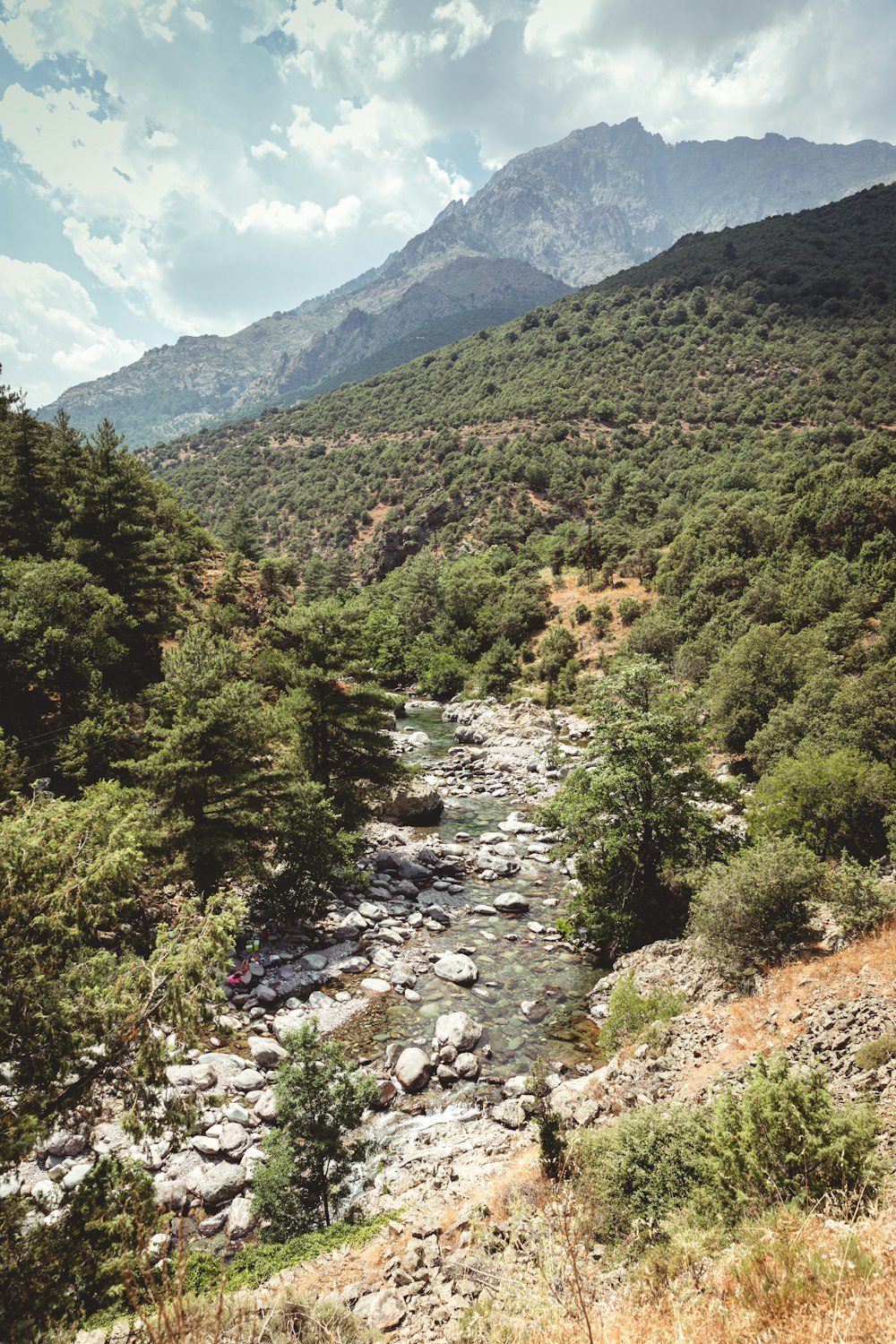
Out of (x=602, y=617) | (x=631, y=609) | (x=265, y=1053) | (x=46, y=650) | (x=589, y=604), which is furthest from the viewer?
(x=589, y=604)

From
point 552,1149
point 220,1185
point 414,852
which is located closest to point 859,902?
point 552,1149

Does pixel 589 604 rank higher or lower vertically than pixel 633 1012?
higher

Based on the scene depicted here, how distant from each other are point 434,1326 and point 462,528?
77835 millimetres

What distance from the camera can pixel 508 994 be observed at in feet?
47.1

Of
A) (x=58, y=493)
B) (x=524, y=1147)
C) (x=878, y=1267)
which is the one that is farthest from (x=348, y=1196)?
(x=58, y=493)

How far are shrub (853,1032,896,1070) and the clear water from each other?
6.26 m

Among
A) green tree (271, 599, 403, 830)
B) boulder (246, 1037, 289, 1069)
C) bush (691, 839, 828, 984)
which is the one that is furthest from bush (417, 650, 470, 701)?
bush (691, 839, 828, 984)

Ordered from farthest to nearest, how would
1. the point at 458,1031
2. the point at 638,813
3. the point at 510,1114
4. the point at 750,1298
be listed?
the point at 638,813, the point at 458,1031, the point at 510,1114, the point at 750,1298

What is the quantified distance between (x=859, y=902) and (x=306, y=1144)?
943 centimetres

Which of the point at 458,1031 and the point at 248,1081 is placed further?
the point at 458,1031

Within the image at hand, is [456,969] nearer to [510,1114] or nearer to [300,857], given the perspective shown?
[510,1114]

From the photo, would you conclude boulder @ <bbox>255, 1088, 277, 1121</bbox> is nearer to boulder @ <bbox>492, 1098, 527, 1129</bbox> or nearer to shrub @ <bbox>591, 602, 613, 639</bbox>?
boulder @ <bbox>492, 1098, 527, 1129</bbox>

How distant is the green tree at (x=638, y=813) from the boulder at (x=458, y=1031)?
4268 millimetres

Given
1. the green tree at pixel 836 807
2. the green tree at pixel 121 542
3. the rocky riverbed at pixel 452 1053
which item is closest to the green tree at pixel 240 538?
the green tree at pixel 121 542
